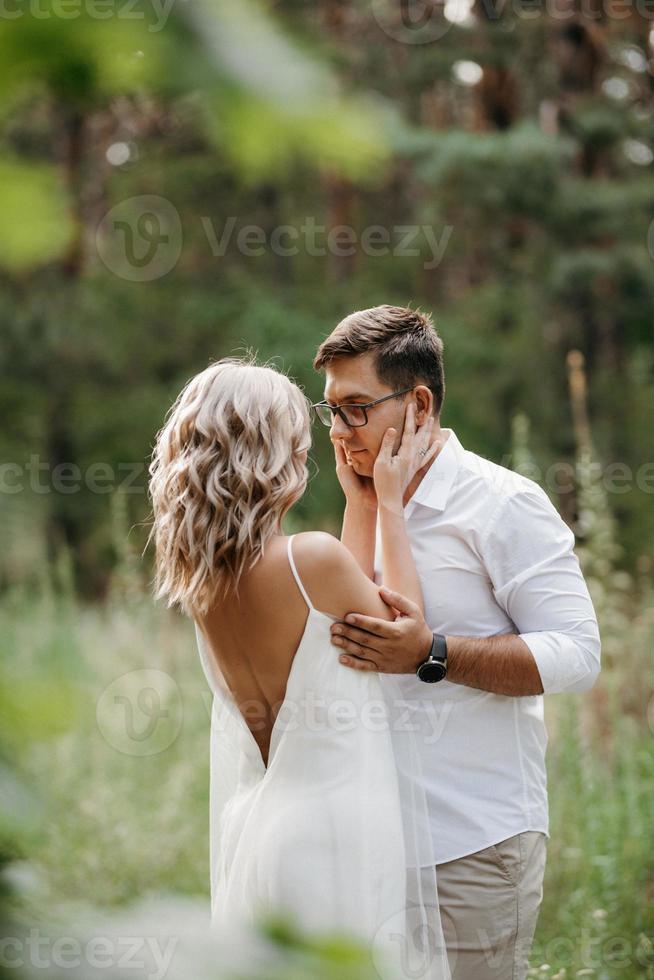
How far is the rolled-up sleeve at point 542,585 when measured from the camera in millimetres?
2184

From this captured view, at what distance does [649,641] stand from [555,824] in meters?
1.83

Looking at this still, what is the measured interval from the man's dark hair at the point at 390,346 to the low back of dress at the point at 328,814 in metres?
0.56

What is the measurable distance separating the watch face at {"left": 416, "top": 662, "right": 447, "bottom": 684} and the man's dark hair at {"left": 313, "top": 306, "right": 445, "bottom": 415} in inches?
26.1

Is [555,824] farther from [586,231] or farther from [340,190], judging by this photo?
[340,190]

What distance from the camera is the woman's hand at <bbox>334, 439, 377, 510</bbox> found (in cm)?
245

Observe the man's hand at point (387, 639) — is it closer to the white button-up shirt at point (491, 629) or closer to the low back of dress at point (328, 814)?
the low back of dress at point (328, 814)

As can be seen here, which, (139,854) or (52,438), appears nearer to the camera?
(139,854)

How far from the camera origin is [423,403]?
2381mm

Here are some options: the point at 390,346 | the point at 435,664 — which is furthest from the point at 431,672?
the point at 390,346

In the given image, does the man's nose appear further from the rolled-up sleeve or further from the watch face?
the watch face

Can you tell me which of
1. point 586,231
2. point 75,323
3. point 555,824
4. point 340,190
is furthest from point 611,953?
point 340,190

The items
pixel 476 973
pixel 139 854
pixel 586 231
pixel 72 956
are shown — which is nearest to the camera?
pixel 72 956

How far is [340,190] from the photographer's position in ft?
39.4

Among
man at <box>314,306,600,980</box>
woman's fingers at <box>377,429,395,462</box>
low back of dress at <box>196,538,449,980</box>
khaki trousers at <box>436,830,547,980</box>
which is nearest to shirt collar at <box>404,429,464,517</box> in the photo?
man at <box>314,306,600,980</box>
